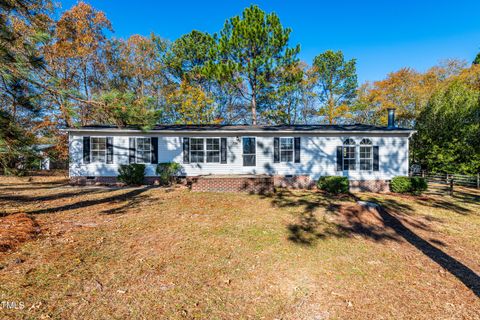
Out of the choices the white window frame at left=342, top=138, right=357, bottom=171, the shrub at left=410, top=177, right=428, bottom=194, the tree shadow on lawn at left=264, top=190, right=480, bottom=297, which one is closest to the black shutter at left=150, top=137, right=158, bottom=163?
the tree shadow on lawn at left=264, top=190, right=480, bottom=297

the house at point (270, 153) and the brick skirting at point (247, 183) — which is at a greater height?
the house at point (270, 153)

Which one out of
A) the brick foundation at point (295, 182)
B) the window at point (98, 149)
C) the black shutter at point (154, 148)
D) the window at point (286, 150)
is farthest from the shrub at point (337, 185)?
the window at point (98, 149)

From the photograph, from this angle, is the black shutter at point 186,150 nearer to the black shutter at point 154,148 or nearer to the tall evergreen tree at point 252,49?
the black shutter at point 154,148

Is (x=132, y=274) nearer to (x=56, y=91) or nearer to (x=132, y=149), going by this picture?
(x=56, y=91)

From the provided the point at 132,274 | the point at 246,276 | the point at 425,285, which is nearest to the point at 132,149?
the point at 132,274

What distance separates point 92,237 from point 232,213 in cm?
368

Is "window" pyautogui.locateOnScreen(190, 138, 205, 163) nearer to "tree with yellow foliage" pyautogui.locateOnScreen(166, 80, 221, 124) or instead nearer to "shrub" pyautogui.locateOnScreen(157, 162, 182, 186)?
"shrub" pyautogui.locateOnScreen(157, 162, 182, 186)

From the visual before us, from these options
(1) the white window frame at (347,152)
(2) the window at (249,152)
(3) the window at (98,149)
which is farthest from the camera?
(1) the white window frame at (347,152)

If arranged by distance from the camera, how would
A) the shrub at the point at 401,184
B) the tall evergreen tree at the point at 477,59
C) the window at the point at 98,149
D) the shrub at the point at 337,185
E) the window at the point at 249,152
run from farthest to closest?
the tall evergreen tree at the point at 477,59, the window at the point at 249,152, the window at the point at 98,149, the shrub at the point at 401,184, the shrub at the point at 337,185

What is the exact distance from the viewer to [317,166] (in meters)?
12.3

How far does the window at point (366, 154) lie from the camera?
12258mm

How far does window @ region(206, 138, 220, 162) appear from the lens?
483 inches

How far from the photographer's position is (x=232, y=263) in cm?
389

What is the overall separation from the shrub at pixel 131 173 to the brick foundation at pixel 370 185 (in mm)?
11662
